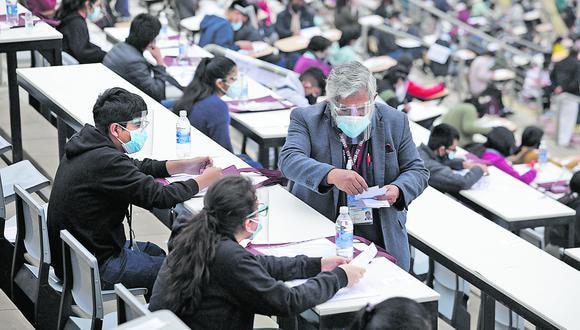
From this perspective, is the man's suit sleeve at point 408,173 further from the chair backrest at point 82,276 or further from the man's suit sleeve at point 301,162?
the chair backrest at point 82,276

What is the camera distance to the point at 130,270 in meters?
4.43

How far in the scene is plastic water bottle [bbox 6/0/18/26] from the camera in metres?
7.07

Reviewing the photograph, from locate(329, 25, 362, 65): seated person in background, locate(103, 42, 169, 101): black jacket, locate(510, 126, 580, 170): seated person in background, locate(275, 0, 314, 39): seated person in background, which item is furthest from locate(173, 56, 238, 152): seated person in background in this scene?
locate(275, 0, 314, 39): seated person in background

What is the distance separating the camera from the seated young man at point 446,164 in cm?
712

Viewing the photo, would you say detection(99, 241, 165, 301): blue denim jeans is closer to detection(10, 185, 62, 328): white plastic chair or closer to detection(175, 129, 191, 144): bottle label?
detection(10, 185, 62, 328): white plastic chair

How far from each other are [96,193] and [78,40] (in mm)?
4001

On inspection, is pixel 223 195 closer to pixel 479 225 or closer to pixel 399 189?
pixel 399 189

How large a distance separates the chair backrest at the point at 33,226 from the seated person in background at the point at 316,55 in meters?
5.87

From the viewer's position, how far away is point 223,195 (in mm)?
3529

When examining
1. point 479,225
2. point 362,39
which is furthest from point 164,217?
point 362,39

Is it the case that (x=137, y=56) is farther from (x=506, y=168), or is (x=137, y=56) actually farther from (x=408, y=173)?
(x=408, y=173)

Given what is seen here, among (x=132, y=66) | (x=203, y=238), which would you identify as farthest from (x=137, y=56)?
(x=203, y=238)

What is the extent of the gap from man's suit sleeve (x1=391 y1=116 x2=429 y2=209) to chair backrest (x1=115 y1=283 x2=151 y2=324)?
137cm

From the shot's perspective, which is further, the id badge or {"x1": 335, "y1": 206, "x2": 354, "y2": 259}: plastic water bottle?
the id badge
